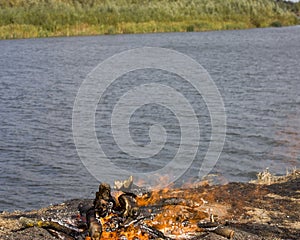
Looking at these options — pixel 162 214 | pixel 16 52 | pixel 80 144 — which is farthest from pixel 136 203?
pixel 16 52

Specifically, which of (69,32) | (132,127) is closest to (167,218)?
(132,127)

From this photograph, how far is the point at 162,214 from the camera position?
6816mm

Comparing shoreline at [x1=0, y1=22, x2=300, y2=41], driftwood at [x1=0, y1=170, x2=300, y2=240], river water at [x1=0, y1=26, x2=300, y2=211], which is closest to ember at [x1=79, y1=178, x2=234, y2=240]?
driftwood at [x1=0, y1=170, x2=300, y2=240]

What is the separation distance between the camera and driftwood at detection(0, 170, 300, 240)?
6.38 m

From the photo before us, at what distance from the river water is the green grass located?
16576 millimetres

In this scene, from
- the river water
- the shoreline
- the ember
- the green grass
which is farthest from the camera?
the green grass

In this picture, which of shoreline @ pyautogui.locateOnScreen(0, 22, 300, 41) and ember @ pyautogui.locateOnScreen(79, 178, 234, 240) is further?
shoreline @ pyautogui.locateOnScreen(0, 22, 300, 41)

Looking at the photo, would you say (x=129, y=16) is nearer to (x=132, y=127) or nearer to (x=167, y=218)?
(x=132, y=127)

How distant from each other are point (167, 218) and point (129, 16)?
50.1m

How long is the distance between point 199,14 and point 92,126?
48002 mm

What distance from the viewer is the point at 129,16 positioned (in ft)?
183

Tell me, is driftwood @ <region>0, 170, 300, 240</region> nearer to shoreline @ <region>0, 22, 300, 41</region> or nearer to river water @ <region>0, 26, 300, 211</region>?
river water @ <region>0, 26, 300, 211</region>

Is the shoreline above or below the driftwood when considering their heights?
above

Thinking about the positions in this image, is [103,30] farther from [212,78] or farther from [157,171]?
[157,171]
